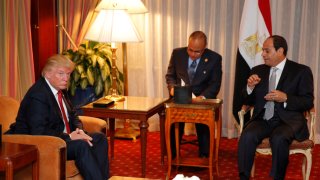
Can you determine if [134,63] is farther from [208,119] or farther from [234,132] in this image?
[208,119]

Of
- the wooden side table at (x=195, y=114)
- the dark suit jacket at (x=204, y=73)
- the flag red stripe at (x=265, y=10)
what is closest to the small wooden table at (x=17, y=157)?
the wooden side table at (x=195, y=114)

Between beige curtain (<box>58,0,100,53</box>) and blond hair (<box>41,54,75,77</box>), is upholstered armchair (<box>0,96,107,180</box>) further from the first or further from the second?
beige curtain (<box>58,0,100,53</box>)

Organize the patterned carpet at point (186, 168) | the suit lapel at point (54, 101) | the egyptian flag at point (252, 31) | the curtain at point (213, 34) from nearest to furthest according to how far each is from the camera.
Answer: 1. the suit lapel at point (54, 101)
2. the patterned carpet at point (186, 168)
3. the egyptian flag at point (252, 31)
4. the curtain at point (213, 34)

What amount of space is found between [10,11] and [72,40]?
46.1 inches

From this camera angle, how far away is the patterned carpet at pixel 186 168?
510cm

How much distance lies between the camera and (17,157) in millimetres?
3395

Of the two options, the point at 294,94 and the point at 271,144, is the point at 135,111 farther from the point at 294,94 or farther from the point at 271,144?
the point at 294,94

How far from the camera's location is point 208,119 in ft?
15.3

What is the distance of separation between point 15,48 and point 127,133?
1650mm

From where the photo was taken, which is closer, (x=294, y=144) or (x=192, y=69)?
(x=294, y=144)

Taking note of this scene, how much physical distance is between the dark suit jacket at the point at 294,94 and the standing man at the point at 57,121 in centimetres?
153

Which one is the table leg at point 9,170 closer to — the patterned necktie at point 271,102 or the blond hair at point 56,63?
the blond hair at point 56,63

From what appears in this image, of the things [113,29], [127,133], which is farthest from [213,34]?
[113,29]

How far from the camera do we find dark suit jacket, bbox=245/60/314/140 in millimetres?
4590
